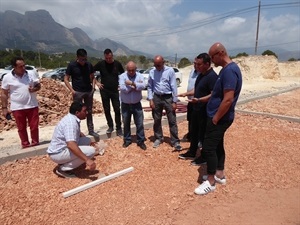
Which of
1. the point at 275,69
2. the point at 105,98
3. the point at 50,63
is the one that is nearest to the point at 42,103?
the point at 105,98

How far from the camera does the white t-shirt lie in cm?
476

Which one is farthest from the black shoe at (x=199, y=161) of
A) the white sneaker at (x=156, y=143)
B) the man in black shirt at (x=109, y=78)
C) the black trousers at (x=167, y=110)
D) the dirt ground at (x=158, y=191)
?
the man in black shirt at (x=109, y=78)

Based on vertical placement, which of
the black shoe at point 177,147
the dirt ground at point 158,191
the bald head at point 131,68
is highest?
the bald head at point 131,68

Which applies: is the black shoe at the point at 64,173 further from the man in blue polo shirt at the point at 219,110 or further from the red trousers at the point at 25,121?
the man in blue polo shirt at the point at 219,110

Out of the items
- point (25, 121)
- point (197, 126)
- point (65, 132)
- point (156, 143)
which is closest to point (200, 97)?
point (197, 126)

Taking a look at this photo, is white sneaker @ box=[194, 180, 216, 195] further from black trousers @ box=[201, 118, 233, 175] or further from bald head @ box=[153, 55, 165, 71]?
bald head @ box=[153, 55, 165, 71]

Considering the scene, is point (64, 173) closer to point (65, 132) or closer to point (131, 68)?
point (65, 132)

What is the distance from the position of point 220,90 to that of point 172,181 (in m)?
1.55

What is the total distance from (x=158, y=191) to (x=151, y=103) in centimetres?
191

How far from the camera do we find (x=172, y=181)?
3.94 metres

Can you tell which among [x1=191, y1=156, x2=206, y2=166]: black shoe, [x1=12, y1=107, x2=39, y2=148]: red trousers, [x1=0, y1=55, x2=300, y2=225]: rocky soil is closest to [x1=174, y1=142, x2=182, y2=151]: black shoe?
[x1=0, y1=55, x2=300, y2=225]: rocky soil

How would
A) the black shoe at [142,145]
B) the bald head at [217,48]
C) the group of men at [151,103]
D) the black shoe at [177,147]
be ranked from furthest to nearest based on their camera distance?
the black shoe at [142,145], the black shoe at [177,147], the group of men at [151,103], the bald head at [217,48]

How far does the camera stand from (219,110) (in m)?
3.24

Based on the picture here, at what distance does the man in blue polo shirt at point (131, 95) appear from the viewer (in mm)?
4940
